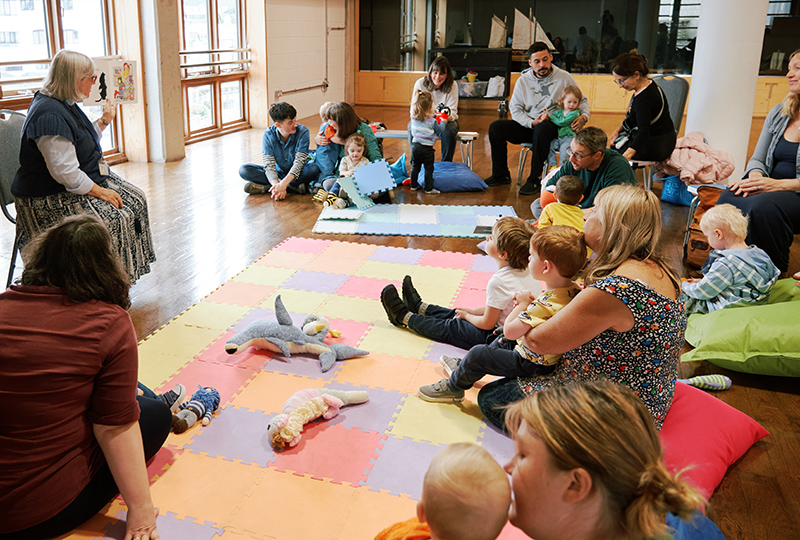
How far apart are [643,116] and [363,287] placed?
295 centimetres

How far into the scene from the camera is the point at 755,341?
9.39 feet

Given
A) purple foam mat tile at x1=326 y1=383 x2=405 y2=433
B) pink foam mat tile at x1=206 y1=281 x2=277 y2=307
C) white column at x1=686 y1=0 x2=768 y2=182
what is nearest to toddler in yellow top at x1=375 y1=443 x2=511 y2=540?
purple foam mat tile at x1=326 y1=383 x2=405 y2=433

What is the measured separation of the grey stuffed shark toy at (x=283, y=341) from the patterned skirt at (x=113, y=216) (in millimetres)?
945

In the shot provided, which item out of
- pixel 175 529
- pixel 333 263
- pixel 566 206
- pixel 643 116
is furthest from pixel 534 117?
pixel 175 529

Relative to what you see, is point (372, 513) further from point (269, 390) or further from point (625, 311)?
point (625, 311)

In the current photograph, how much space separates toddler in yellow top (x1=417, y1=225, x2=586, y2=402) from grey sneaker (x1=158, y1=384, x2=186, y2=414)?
1065mm

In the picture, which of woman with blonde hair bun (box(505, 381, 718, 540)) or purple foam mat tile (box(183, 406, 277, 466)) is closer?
woman with blonde hair bun (box(505, 381, 718, 540))

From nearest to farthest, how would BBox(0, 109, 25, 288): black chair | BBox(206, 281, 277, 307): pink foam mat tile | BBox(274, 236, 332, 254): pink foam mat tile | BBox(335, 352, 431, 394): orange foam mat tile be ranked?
BBox(335, 352, 431, 394): orange foam mat tile, BBox(0, 109, 25, 288): black chair, BBox(206, 281, 277, 307): pink foam mat tile, BBox(274, 236, 332, 254): pink foam mat tile

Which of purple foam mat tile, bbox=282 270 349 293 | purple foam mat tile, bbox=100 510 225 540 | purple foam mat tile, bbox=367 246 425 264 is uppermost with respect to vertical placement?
purple foam mat tile, bbox=367 246 425 264

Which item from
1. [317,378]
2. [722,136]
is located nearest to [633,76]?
[722,136]

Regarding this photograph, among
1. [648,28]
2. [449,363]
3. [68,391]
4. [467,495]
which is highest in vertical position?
[648,28]

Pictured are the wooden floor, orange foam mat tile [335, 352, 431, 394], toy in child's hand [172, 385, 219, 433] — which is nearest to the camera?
the wooden floor

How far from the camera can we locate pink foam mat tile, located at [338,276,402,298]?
372 centimetres

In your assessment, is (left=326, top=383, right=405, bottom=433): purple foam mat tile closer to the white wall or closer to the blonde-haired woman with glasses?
the blonde-haired woman with glasses
